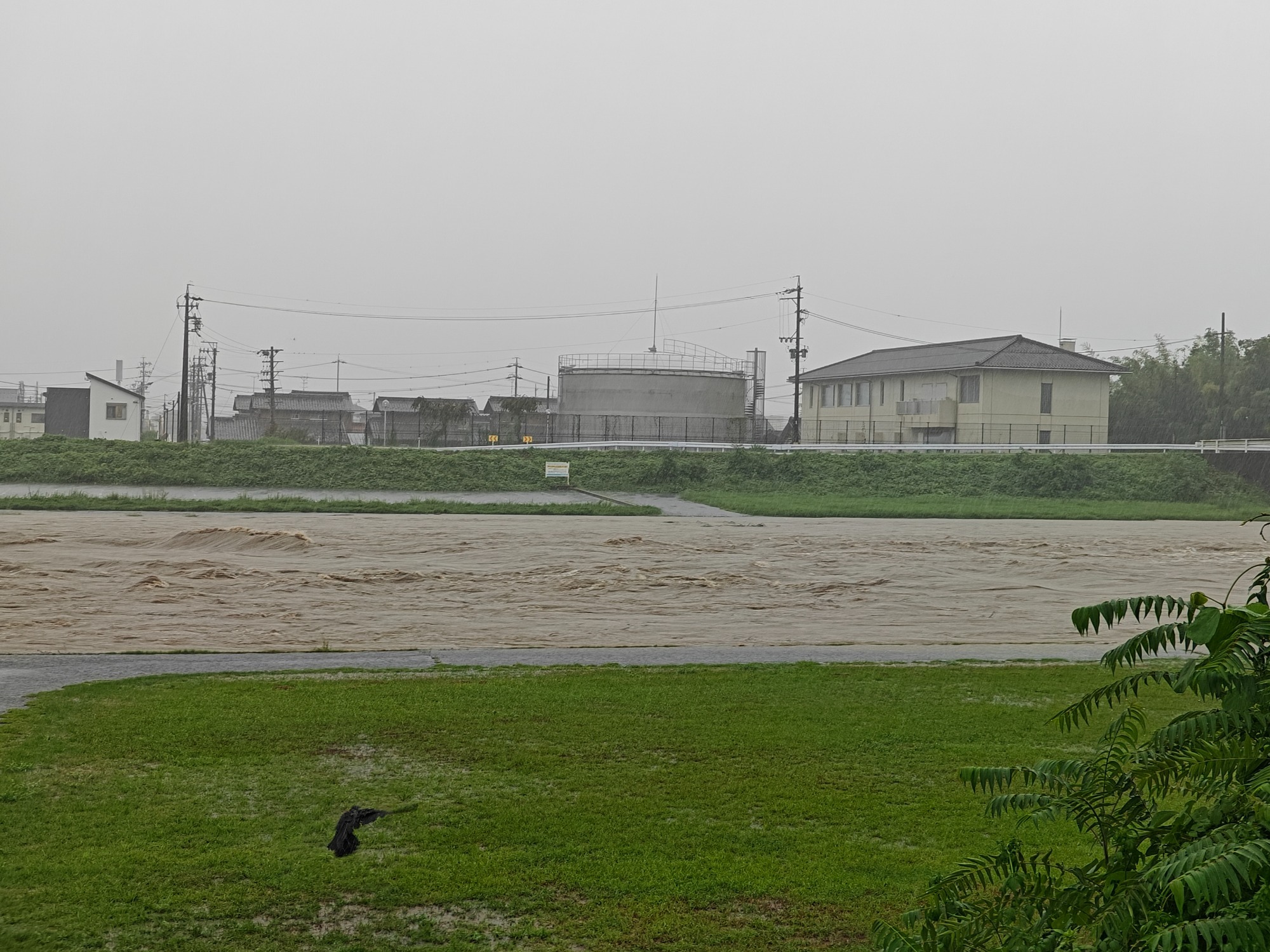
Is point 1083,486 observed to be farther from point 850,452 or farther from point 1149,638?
point 1149,638

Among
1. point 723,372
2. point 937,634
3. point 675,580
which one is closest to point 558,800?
point 937,634

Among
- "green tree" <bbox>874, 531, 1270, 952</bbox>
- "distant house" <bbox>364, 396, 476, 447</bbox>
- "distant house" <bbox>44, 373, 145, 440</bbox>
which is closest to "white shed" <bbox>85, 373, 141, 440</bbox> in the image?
"distant house" <bbox>44, 373, 145, 440</bbox>

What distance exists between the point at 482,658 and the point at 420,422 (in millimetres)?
77670

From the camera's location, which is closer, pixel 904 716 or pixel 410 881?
pixel 410 881

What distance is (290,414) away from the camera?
11156cm

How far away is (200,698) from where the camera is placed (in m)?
10.8

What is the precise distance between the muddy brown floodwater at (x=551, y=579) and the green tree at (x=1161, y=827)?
12630mm

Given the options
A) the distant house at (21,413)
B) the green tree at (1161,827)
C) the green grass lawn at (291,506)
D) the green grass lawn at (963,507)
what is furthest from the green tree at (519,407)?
the green tree at (1161,827)

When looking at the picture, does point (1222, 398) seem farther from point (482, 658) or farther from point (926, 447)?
point (482, 658)

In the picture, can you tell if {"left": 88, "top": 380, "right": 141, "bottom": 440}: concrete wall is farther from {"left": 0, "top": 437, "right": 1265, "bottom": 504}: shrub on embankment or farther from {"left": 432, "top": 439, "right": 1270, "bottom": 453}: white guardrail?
{"left": 432, "top": 439, "right": 1270, "bottom": 453}: white guardrail

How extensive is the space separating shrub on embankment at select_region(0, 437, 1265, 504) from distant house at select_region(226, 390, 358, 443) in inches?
1711

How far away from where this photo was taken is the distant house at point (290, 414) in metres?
104

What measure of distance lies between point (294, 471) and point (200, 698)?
41837 mm

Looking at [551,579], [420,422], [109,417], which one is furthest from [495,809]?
[420,422]
